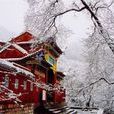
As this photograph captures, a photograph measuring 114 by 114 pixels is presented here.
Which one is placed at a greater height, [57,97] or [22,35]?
[22,35]

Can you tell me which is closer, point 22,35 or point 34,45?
point 34,45

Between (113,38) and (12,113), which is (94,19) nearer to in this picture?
(113,38)

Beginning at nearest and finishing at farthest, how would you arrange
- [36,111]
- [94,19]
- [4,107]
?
[94,19] < [4,107] < [36,111]

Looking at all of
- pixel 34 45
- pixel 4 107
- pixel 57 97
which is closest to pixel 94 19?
pixel 34 45

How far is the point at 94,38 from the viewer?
15.1 metres

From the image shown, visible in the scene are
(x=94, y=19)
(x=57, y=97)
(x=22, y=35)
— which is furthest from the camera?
(x=57, y=97)

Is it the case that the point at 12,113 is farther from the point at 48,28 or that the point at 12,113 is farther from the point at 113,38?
the point at 113,38

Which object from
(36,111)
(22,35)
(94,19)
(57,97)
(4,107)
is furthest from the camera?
(57,97)

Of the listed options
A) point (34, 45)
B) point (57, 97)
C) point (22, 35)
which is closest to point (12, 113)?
point (34, 45)

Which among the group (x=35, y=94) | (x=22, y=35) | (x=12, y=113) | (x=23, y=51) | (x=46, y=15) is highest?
(x=22, y=35)

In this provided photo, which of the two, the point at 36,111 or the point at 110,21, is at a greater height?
the point at 110,21

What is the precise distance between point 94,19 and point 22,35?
2116cm

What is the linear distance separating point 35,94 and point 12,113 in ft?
31.4

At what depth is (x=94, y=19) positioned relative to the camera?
14219 mm
